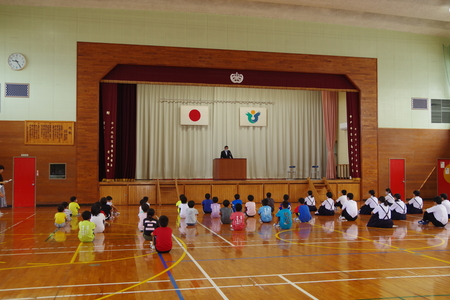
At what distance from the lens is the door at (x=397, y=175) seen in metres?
20.5

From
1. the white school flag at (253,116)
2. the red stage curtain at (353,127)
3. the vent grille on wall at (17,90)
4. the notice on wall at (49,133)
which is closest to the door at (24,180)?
the notice on wall at (49,133)

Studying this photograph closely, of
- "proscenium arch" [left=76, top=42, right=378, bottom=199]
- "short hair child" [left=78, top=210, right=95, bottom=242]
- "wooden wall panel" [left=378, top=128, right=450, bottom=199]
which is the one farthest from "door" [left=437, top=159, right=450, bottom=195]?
"short hair child" [left=78, top=210, right=95, bottom=242]

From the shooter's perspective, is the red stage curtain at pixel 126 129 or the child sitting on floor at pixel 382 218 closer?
the child sitting on floor at pixel 382 218

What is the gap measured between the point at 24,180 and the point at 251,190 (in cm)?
971

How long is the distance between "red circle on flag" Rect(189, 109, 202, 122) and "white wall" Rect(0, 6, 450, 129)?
589cm

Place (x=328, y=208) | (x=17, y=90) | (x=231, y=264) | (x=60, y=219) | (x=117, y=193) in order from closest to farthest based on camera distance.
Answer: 1. (x=231, y=264)
2. (x=60, y=219)
3. (x=328, y=208)
4. (x=17, y=90)
5. (x=117, y=193)

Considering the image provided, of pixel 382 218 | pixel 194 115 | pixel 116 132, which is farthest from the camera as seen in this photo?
pixel 194 115

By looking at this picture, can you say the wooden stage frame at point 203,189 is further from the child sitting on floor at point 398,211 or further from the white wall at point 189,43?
the child sitting on floor at point 398,211

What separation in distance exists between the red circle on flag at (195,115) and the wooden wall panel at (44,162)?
7.77 metres

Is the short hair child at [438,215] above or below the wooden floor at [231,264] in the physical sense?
above

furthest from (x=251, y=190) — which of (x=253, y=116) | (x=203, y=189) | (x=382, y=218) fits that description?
(x=382, y=218)

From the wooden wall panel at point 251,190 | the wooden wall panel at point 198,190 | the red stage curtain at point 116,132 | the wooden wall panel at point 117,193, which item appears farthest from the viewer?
the wooden wall panel at point 251,190

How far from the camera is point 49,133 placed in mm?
17391

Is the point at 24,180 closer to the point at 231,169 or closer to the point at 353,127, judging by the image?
the point at 231,169
